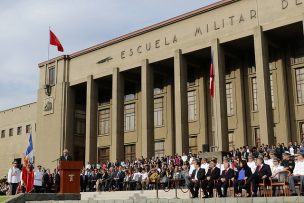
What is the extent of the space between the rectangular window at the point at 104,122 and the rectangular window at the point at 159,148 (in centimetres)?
567

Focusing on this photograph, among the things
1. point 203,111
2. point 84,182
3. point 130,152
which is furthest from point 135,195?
point 130,152

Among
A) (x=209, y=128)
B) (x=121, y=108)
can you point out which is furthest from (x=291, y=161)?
(x=121, y=108)

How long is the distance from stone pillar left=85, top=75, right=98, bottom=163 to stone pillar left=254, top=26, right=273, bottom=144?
50.2ft

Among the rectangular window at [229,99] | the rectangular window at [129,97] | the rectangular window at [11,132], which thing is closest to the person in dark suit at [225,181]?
the rectangular window at [229,99]

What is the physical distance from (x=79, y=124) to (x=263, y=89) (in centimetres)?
1977

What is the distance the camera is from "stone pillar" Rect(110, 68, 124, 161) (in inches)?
1341

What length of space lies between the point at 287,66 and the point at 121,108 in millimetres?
13226

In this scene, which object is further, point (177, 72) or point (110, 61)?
point (110, 61)

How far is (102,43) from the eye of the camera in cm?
3722

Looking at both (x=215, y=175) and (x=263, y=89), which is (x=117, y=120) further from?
(x=215, y=175)

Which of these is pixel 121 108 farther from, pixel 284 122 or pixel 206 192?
pixel 206 192

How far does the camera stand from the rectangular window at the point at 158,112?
1413 inches

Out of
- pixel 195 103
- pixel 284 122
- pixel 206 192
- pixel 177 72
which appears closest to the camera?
pixel 206 192

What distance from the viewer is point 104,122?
40.2 meters
